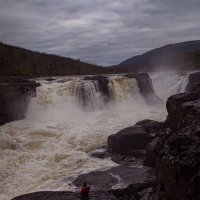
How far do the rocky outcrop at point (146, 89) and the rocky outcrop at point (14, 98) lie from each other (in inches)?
434

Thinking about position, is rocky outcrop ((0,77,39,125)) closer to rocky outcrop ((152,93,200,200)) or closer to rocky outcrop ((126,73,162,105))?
rocky outcrop ((126,73,162,105))

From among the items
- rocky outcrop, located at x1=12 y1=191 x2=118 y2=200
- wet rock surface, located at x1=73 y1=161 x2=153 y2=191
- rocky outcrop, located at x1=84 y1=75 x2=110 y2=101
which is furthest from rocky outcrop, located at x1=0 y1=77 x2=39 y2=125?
rocky outcrop, located at x1=12 y1=191 x2=118 y2=200

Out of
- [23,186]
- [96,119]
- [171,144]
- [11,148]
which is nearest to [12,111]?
[96,119]

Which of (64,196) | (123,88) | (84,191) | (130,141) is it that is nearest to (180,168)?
(84,191)

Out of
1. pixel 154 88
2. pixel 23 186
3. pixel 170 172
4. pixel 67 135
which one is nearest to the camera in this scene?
pixel 170 172

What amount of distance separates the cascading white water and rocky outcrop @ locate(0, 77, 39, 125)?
26.2 inches

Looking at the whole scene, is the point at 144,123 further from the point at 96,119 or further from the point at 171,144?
the point at 171,144

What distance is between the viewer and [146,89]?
41969mm

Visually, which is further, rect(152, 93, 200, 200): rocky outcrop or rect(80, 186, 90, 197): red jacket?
rect(80, 186, 90, 197): red jacket

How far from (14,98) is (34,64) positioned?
1009 inches

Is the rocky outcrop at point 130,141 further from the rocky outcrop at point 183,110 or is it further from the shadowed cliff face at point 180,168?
the shadowed cliff face at point 180,168

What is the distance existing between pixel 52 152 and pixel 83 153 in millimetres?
1676

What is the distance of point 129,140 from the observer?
21.4 m

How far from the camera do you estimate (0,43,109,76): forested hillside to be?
5244 centimetres
